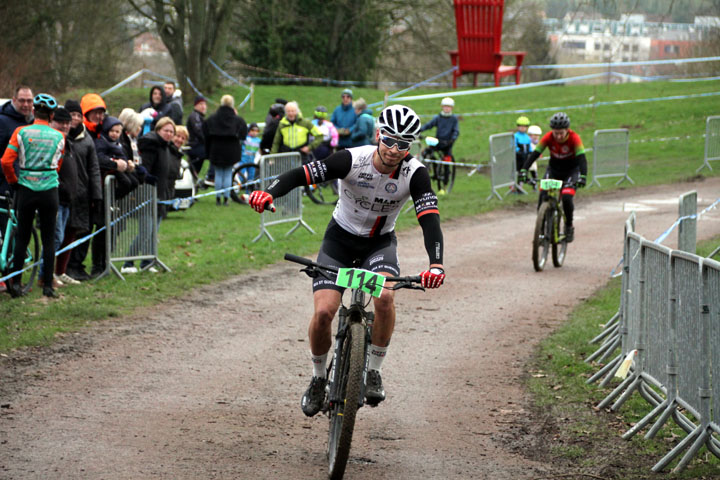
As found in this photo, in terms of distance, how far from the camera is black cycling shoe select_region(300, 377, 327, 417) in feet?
20.8

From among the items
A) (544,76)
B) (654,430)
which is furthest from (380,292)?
(544,76)

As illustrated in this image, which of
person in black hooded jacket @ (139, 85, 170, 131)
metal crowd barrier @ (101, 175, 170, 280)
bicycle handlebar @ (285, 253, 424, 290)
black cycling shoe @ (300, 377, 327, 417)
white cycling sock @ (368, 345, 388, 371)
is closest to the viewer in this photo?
bicycle handlebar @ (285, 253, 424, 290)

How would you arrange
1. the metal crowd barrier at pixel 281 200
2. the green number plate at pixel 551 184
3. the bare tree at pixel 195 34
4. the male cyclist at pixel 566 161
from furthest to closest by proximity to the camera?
the bare tree at pixel 195 34 < the metal crowd barrier at pixel 281 200 < the male cyclist at pixel 566 161 < the green number plate at pixel 551 184

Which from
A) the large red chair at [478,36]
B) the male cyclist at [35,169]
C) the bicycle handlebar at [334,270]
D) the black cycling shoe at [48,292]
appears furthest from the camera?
the large red chair at [478,36]

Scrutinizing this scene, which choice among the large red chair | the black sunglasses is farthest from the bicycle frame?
the large red chair

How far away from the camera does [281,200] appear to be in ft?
54.1

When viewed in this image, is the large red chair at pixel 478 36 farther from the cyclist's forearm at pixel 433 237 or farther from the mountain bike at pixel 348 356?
the mountain bike at pixel 348 356

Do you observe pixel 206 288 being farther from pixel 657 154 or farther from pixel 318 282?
pixel 657 154

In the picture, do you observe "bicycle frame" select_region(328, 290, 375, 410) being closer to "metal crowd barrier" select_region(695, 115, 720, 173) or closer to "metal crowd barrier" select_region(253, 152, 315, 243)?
"metal crowd barrier" select_region(253, 152, 315, 243)

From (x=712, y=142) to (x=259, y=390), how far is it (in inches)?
846

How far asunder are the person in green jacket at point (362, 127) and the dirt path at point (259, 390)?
7.90 m

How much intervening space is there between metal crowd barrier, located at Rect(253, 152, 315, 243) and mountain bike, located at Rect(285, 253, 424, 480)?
9.64m

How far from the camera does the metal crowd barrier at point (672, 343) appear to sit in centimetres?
603

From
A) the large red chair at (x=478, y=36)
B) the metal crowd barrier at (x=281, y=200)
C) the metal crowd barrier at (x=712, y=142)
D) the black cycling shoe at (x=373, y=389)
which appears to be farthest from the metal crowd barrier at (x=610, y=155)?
the black cycling shoe at (x=373, y=389)
